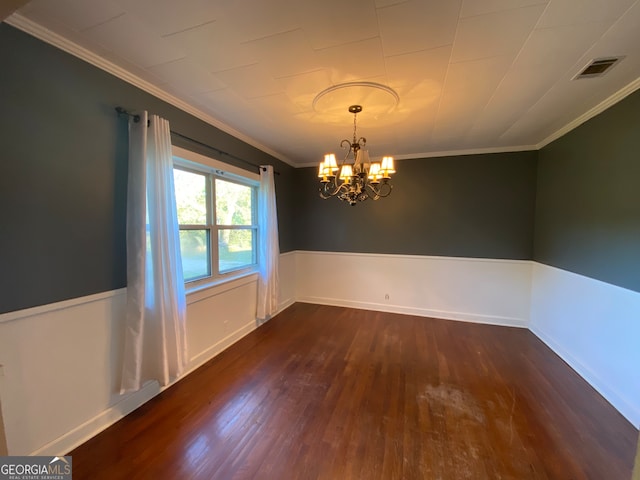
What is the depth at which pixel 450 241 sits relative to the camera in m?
4.02

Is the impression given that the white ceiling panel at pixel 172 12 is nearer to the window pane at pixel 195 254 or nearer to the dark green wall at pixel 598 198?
the window pane at pixel 195 254

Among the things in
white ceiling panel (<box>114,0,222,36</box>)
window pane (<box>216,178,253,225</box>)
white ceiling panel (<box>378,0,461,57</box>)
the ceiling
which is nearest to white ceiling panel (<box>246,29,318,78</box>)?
the ceiling

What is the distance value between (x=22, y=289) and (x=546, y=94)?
3.97 meters

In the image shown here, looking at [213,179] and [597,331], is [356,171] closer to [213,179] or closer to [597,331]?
[213,179]

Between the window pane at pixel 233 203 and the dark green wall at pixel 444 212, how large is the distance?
1.40m

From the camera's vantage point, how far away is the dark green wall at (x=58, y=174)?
1.38 metres

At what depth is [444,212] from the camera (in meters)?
4.03

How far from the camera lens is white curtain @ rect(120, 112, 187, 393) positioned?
1.89 meters

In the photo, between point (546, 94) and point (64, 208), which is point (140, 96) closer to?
point (64, 208)

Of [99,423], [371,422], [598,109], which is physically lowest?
[371,422]

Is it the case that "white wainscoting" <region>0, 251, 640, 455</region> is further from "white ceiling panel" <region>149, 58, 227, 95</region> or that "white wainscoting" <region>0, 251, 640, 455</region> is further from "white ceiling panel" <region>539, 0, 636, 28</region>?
"white ceiling panel" <region>539, 0, 636, 28</region>

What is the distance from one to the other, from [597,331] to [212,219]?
404 cm

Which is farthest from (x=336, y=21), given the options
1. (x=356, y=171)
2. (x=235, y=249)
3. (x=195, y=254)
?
(x=235, y=249)

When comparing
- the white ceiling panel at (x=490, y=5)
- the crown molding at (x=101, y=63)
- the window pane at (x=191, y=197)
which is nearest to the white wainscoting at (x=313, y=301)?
the window pane at (x=191, y=197)
